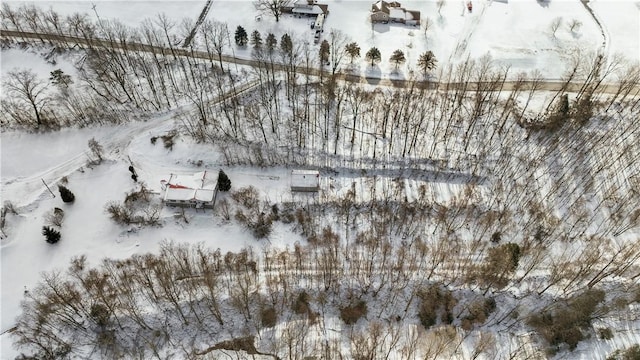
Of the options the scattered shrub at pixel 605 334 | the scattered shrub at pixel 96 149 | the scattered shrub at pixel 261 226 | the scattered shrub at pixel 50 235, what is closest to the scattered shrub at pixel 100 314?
the scattered shrub at pixel 50 235

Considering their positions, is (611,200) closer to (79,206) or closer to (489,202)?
(489,202)

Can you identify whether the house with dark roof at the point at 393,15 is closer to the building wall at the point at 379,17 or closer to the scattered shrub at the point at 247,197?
the building wall at the point at 379,17

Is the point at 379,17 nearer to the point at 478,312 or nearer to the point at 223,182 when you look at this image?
the point at 223,182

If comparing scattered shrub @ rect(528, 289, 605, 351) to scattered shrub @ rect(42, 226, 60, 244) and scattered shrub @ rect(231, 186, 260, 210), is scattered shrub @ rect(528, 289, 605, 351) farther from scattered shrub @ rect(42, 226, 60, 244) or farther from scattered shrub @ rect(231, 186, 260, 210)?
scattered shrub @ rect(42, 226, 60, 244)

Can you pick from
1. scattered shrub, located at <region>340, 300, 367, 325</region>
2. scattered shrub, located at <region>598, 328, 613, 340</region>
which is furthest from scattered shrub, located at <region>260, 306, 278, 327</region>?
scattered shrub, located at <region>598, 328, 613, 340</region>

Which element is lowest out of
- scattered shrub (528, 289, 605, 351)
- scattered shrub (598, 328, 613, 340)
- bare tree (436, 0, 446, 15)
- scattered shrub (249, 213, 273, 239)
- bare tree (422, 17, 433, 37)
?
scattered shrub (598, 328, 613, 340)

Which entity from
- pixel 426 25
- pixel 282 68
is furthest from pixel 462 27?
pixel 282 68

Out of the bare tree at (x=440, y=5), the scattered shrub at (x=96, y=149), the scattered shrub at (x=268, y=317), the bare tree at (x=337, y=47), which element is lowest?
the scattered shrub at (x=268, y=317)
